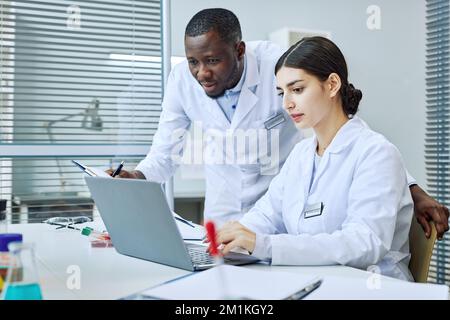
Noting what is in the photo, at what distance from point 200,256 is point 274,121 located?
958 mm

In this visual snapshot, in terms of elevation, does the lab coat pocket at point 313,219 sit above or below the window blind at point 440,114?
below

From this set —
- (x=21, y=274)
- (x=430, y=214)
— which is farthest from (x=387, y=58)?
(x=21, y=274)

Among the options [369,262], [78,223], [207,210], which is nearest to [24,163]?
[78,223]

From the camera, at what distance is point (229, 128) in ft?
6.78

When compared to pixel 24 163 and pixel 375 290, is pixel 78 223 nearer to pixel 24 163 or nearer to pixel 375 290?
pixel 24 163

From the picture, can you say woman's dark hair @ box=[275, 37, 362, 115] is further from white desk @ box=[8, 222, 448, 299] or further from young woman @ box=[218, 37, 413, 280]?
white desk @ box=[8, 222, 448, 299]

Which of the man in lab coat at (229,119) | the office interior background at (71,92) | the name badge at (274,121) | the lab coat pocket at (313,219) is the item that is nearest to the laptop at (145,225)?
the lab coat pocket at (313,219)

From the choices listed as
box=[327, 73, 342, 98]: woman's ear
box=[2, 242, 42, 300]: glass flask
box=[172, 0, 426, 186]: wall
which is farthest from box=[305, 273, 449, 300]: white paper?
box=[172, 0, 426, 186]: wall

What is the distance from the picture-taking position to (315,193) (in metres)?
1.38

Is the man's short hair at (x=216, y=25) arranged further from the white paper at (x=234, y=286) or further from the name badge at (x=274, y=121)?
the white paper at (x=234, y=286)

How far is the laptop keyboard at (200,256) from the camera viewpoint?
112cm

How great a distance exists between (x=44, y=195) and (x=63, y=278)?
5.20 ft

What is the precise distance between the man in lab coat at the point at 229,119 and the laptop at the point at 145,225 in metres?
0.62

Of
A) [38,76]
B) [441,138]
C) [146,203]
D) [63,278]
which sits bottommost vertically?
[63,278]
